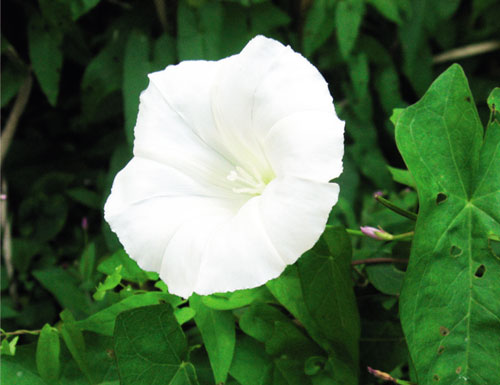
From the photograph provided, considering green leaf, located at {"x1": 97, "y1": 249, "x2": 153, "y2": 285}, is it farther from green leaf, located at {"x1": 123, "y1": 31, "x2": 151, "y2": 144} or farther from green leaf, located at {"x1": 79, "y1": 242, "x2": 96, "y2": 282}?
green leaf, located at {"x1": 123, "y1": 31, "x2": 151, "y2": 144}

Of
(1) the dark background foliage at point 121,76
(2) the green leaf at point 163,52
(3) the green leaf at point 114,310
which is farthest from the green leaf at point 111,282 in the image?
(2) the green leaf at point 163,52

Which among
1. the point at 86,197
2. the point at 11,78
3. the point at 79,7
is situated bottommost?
the point at 86,197

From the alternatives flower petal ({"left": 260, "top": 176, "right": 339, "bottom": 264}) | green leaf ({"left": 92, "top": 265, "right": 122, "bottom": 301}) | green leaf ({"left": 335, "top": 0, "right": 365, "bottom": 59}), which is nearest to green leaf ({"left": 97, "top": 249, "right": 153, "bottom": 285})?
green leaf ({"left": 92, "top": 265, "right": 122, "bottom": 301})

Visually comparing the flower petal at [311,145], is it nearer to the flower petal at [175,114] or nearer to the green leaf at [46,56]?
the flower petal at [175,114]

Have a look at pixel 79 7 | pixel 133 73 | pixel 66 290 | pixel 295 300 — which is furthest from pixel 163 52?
pixel 295 300

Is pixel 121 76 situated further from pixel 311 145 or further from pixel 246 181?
pixel 311 145
